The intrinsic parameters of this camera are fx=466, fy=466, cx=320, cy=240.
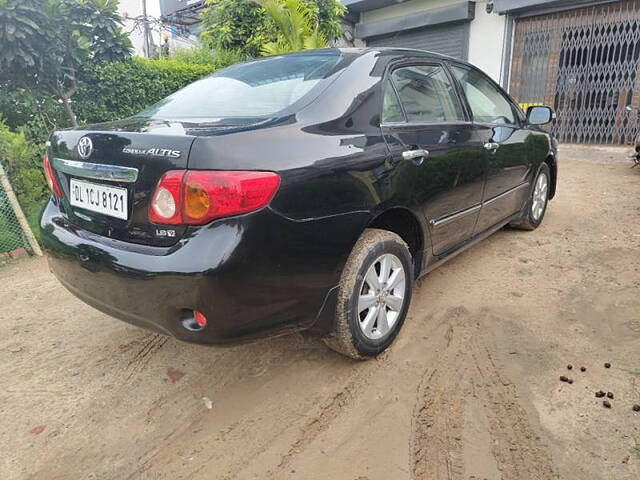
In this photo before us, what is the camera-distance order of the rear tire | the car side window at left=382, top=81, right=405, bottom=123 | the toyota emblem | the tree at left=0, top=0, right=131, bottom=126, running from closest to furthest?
the toyota emblem < the car side window at left=382, top=81, right=405, bottom=123 < the rear tire < the tree at left=0, top=0, right=131, bottom=126

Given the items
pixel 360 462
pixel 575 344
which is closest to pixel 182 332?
pixel 360 462

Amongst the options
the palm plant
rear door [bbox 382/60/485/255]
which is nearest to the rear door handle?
rear door [bbox 382/60/485/255]

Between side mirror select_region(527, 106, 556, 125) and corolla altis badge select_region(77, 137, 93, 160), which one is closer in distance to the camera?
corolla altis badge select_region(77, 137, 93, 160)

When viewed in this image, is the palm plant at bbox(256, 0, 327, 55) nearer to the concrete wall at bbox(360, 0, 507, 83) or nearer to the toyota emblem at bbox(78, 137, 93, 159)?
the concrete wall at bbox(360, 0, 507, 83)

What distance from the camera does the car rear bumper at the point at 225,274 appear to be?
68.7 inches

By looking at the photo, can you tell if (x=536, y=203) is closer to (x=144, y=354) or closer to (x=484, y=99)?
(x=484, y=99)

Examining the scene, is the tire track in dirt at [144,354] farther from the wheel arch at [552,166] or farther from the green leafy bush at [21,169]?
the wheel arch at [552,166]

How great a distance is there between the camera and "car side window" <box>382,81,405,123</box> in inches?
96.5

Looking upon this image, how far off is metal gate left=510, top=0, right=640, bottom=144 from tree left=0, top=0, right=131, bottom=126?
8152 millimetres

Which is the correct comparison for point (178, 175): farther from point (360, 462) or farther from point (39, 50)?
point (39, 50)

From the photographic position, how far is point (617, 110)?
30.3ft

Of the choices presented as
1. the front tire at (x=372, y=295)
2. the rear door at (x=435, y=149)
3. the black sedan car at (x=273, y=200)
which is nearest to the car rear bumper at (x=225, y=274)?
the black sedan car at (x=273, y=200)

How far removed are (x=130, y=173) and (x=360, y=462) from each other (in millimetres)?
1484

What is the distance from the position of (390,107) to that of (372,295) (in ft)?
3.31
